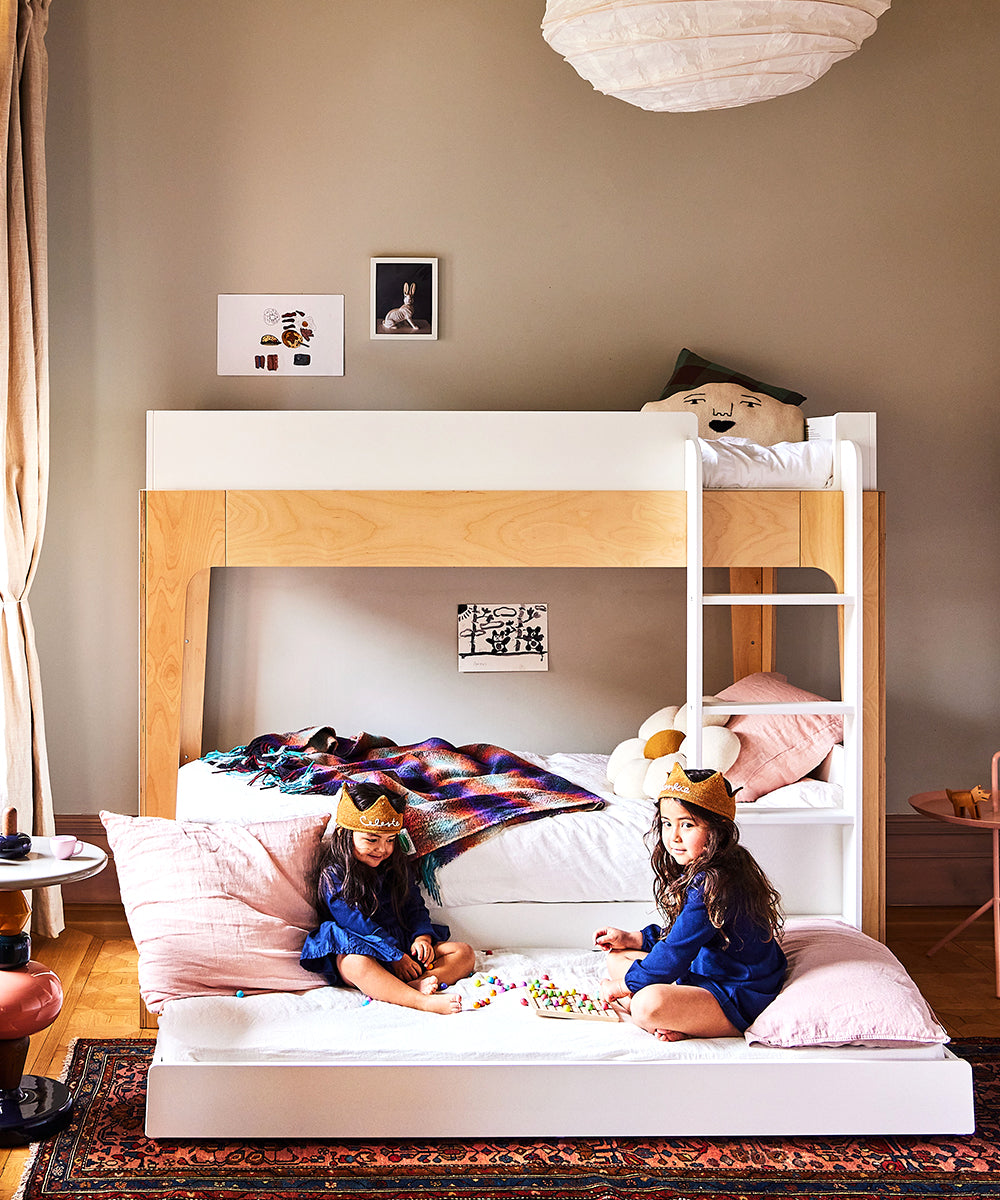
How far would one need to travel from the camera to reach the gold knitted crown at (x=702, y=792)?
2.36 meters

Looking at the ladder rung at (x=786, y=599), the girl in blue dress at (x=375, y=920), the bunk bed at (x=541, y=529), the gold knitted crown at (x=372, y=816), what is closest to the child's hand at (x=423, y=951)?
the girl in blue dress at (x=375, y=920)

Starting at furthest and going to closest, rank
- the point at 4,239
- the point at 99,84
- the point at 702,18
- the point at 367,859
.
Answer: the point at 99,84 < the point at 4,239 < the point at 367,859 < the point at 702,18

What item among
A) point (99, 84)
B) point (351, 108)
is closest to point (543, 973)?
point (351, 108)

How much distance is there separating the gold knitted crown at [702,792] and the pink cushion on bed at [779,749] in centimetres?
67

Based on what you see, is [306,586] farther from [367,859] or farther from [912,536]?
[912,536]

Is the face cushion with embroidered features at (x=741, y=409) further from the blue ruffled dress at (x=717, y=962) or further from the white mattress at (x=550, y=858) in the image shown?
the blue ruffled dress at (x=717, y=962)

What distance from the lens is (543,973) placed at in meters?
2.53

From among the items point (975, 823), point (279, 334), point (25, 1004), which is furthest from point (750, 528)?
point (25, 1004)

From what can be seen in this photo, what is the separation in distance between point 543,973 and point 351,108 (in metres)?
2.71

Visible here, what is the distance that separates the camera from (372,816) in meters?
2.45

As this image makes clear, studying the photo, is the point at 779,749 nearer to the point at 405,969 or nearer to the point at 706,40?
the point at 405,969

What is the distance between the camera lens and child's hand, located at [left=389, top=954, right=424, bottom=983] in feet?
7.94

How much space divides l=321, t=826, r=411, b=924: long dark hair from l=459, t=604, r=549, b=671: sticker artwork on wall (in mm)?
1282

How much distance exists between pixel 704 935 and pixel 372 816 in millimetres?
741
